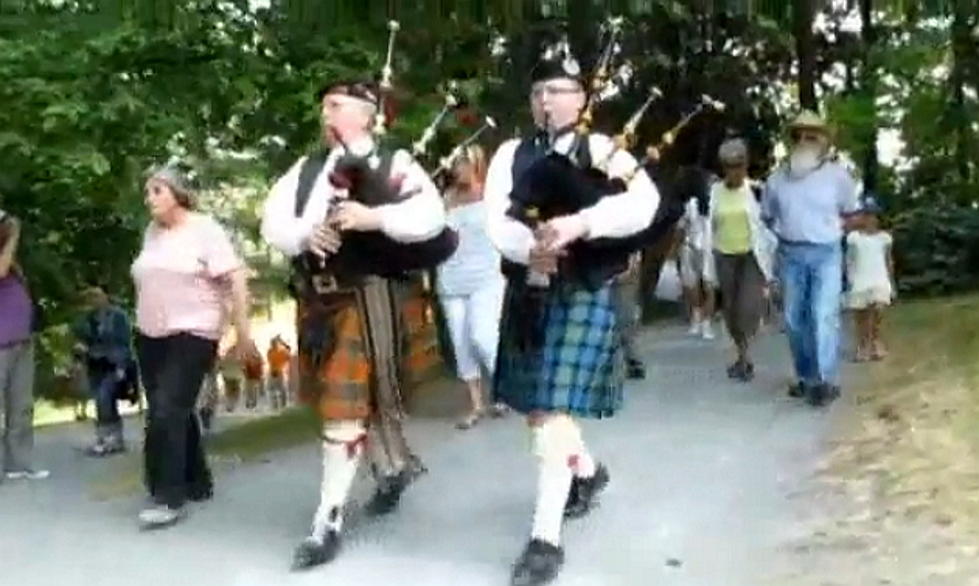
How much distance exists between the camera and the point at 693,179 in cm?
1471

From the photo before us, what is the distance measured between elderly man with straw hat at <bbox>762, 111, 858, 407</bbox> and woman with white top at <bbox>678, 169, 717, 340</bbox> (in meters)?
3.65

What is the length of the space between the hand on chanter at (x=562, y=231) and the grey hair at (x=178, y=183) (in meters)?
2.27

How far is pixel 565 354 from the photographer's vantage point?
269 inches

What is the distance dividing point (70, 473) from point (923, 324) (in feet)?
24.6

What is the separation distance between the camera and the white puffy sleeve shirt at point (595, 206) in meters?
6.65

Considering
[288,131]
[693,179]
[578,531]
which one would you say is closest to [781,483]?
[578,531]

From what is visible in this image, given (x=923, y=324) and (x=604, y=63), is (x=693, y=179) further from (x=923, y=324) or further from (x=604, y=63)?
(x=604, y=63)

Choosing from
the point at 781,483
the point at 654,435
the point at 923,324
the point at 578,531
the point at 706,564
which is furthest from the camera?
the point at 923,324

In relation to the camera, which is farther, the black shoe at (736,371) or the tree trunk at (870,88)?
the tree trunk at (870,88)

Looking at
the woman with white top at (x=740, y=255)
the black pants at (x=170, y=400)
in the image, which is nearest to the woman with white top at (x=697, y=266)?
the woman with white top at (x=740, y=255)

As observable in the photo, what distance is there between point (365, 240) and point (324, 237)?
0.20 m

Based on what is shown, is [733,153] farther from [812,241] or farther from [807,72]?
[807,72]

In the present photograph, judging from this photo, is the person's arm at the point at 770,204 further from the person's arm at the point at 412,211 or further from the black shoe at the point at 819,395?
the person's arm at the point at 412,211

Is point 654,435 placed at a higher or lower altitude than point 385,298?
lower
